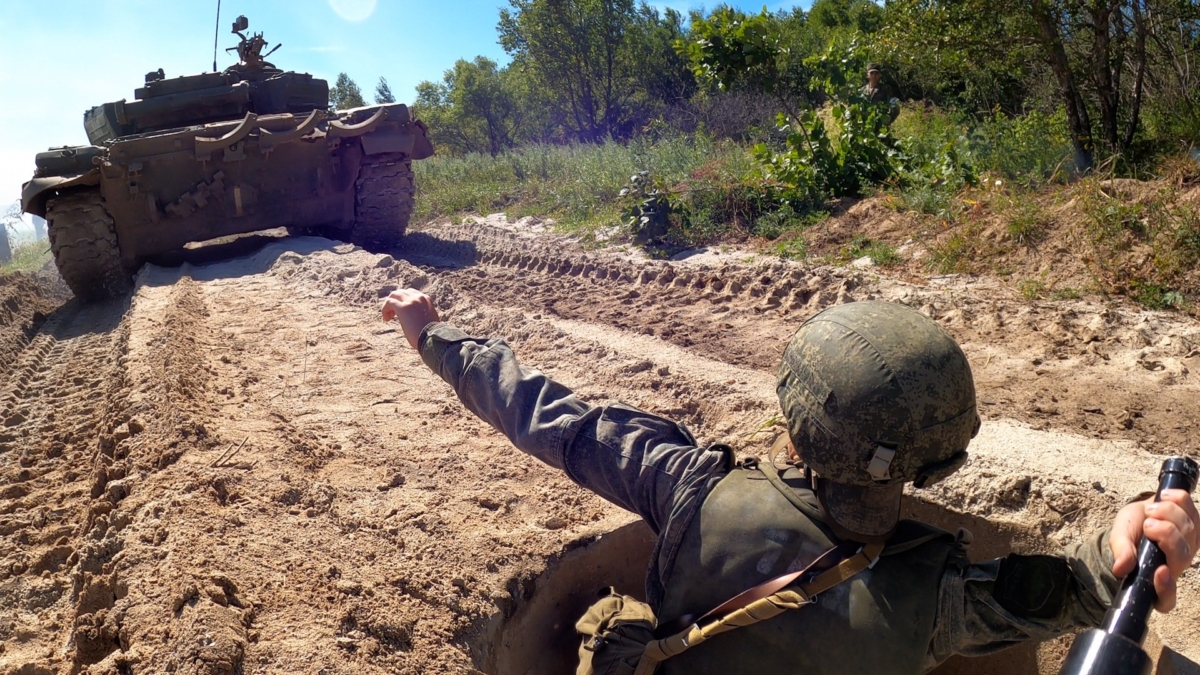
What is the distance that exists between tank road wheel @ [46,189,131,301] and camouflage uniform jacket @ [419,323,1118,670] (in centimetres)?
795

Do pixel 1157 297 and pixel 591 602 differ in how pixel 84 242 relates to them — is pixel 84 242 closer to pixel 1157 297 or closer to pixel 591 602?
pixel 591 602

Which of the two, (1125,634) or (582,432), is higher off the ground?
(582,432)

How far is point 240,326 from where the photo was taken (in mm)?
5910

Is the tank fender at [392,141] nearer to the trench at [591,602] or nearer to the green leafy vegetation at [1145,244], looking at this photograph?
the green leafy vegetation at [1145,244]

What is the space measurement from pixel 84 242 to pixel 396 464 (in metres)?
6.93

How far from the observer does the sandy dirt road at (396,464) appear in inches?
95.3

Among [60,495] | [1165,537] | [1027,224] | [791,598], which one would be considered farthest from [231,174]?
[1165,537]

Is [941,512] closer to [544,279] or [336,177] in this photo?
[544,279]

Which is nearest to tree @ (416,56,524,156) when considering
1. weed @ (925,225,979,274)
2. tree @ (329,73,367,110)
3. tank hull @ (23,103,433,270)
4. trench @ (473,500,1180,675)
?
tree @ (329,73,367,110)

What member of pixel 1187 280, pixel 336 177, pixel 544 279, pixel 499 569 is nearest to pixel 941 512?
pixel 499 569

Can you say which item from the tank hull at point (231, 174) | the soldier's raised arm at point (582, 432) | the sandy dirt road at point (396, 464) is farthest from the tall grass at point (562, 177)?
the soldier's raised arm at point (582, 432)

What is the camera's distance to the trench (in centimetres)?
261

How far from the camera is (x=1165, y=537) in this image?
1.49m

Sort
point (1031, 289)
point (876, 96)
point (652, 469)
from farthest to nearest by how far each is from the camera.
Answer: point (876, 96) < point (1031, 289) < point (652, 469)
